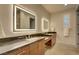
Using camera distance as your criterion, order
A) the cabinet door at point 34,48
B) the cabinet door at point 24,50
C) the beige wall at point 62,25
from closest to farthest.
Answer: the cabinet door at point 24,50, the cabinet door at point 34,48, the beige wall at point 62,25

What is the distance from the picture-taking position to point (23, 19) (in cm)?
156

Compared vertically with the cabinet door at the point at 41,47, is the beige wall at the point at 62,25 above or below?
above

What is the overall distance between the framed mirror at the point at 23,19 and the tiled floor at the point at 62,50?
1.27ft

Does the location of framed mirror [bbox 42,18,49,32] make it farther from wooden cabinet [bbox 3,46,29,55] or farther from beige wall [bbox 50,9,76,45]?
wooden cabinet [bbox 3,46,29,55]

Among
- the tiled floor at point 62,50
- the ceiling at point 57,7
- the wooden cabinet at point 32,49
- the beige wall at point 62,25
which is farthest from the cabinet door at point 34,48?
the ceiling at point 57,7

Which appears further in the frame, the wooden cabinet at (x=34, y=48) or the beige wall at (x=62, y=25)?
the beige wall at (x=62, y=25)

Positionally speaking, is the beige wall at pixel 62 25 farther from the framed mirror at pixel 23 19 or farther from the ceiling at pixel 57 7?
the framed mirror at pixel 23 19

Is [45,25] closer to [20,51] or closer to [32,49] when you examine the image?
[32,49]

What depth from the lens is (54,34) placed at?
1.63 meters

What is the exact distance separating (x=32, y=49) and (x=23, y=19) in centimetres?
43

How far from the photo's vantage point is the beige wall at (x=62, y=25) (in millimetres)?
1581

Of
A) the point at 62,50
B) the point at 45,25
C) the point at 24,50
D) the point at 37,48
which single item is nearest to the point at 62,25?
the point at 45,25

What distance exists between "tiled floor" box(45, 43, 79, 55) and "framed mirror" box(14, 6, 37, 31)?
39 centimetres

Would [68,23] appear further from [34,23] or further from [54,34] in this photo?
[34,23]
